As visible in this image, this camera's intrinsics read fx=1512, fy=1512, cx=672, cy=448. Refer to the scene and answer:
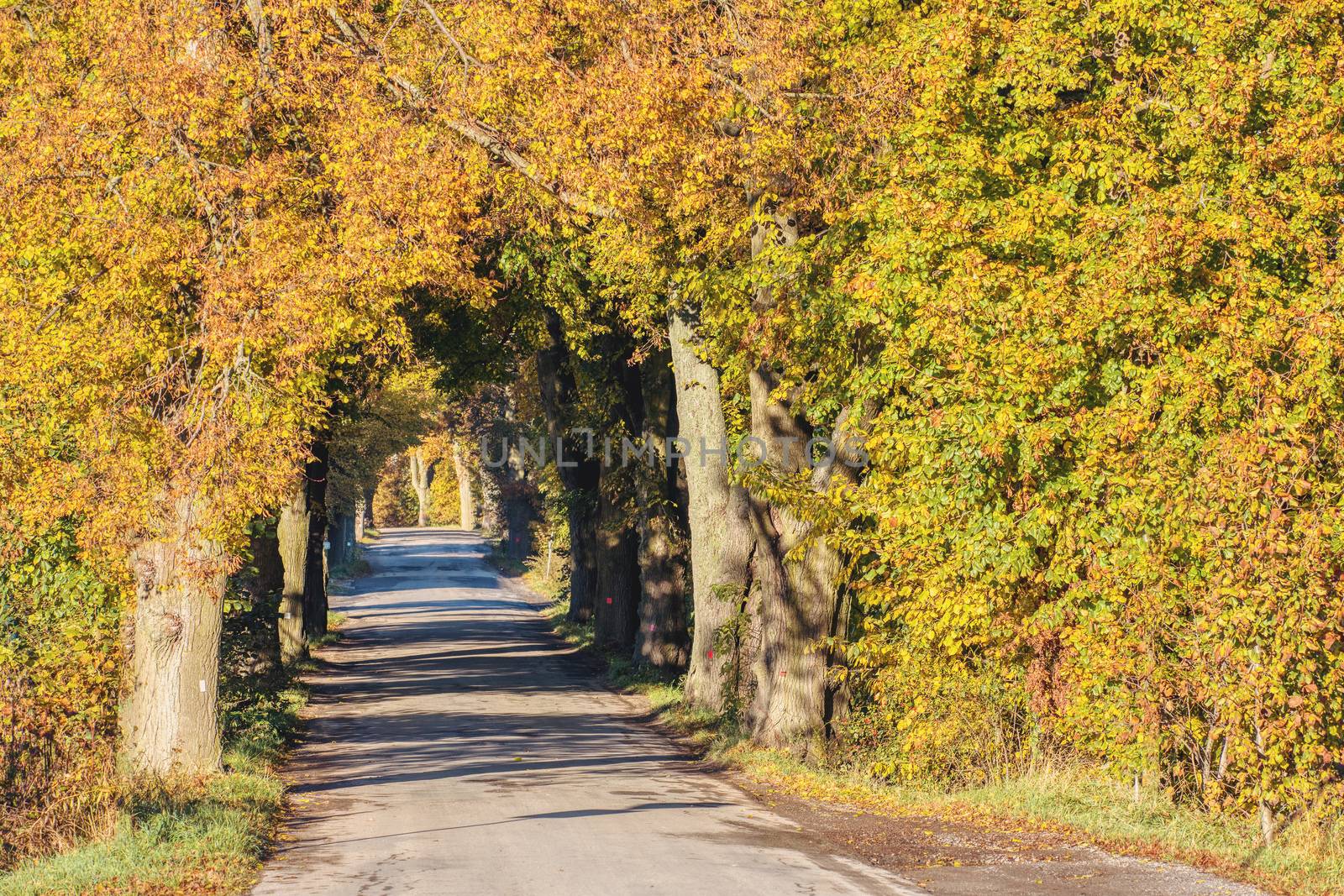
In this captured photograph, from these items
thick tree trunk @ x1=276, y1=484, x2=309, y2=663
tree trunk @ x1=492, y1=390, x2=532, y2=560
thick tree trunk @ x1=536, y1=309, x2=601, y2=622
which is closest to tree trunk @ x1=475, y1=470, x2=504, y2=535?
tree trunk @ x1=492, y1=390, x2=532, y2=560

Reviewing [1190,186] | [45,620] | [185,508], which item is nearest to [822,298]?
[1190,186]

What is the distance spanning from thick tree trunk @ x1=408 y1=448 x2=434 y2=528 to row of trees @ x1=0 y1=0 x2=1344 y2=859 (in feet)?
293

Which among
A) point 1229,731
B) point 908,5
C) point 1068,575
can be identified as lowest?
point 1229,731

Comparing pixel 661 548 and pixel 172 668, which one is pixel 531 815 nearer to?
pixel 172 668

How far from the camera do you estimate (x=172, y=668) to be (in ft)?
54.3

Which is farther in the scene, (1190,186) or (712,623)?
(712,623)

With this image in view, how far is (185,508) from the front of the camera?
52.8 ft

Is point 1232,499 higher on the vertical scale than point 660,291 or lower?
lower

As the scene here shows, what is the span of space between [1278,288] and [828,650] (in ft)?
23.9

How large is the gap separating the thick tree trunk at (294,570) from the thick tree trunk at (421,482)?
74.9m

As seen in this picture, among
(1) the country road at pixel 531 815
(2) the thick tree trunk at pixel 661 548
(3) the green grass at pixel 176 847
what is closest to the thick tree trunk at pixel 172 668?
(3) the green grass at pixel 176 847

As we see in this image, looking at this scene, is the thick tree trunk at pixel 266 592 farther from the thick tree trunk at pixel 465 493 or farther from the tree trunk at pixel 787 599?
the thick tree trunk at pixel 465 493

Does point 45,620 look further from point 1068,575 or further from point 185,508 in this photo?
point 1068,575

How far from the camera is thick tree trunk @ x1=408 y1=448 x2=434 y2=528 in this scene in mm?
113438
